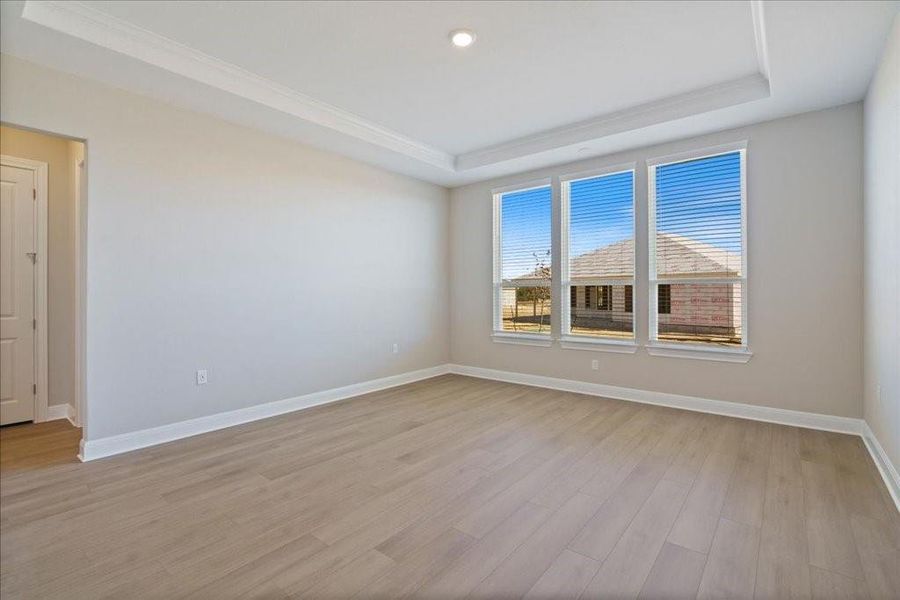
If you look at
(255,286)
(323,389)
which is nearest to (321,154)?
(255,286)

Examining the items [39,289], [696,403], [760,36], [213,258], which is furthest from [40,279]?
[696,403]

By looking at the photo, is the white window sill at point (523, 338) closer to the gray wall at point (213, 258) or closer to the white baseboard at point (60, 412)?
the gray wall at point (213, 258)

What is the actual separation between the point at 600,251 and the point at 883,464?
2.87m

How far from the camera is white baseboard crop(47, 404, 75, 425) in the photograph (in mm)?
3949

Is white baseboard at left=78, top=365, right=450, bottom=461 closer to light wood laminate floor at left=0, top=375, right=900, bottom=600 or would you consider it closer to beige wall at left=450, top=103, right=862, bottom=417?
light wood laminate floor at left=0, top=375, right=900, bottom=600

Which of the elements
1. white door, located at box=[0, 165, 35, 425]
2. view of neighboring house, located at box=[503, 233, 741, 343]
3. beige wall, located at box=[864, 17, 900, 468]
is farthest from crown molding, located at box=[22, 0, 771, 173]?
white door, located at box=[0, 165, 35, 425]

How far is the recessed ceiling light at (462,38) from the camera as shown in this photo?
2719 mm

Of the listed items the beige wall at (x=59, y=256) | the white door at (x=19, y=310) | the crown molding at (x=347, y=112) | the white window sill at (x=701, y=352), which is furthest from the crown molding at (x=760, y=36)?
the white door at (x=19, y=310)

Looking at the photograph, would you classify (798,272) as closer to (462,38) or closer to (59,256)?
(462,38)

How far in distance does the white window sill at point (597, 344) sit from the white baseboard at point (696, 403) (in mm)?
397

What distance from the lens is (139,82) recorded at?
3.04 m

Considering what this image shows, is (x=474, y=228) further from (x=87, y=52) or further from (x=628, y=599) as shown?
(x=628, y=599)

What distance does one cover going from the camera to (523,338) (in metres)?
5.43

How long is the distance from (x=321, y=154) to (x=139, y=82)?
167 centimetres
